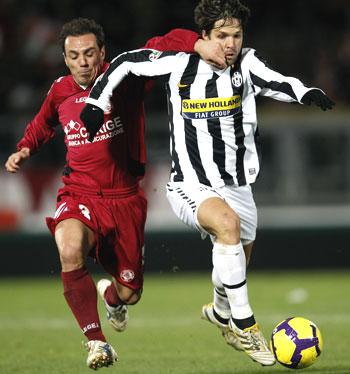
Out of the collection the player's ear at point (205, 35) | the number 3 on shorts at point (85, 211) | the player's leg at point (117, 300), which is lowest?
the player's leg at point (117, 300)

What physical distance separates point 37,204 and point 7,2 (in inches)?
140

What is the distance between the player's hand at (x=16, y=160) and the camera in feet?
23.4

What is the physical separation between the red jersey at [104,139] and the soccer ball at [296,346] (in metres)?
1.64

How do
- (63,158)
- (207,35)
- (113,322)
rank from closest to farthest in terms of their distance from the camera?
(207,35), (113,322), (63,158)

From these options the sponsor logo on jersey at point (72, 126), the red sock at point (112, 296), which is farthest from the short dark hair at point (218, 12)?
the red sock at point (112, 296)

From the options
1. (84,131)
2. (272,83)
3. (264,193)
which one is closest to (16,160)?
(84,131)

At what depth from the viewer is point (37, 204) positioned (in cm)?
1455

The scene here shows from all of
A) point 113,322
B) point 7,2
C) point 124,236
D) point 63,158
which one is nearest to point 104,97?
point 124,236

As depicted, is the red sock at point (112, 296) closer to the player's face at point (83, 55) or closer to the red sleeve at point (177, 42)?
the player's face at point (83, 55)

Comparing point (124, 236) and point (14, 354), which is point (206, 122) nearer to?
point (124, 236)

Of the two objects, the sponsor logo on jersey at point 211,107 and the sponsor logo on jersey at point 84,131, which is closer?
the sponsor logo on jersey at point 211,107

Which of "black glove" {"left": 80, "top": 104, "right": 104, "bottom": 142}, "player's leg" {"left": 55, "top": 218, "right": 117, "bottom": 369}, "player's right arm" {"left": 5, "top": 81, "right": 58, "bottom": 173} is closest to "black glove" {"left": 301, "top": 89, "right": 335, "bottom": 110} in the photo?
"black glove" {"left": 80, "top": 104, "right": 104, "bottom": 142}

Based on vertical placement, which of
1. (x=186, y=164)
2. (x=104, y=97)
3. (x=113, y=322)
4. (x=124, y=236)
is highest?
(x=104, y=97)

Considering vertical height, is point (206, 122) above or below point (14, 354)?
above
